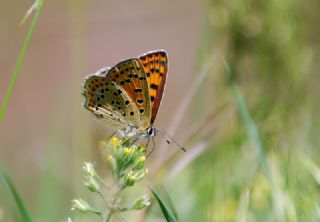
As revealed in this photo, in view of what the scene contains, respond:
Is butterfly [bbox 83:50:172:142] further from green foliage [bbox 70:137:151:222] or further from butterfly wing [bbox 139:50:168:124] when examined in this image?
green foliage [bbox 70:137:151:222]

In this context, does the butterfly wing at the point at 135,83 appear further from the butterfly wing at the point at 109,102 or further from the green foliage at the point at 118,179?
the green foliage at the point at 118,179

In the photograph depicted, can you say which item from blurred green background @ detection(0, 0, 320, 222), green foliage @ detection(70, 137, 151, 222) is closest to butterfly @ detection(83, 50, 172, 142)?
blurred green background @ detection(0, 0, 320, 222)

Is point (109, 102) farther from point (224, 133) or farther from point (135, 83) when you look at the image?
point (224, 133)

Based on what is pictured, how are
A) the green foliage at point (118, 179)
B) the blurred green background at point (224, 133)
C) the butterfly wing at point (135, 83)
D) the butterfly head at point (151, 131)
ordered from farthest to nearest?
the blurred green background at point (224, 133), the butterfly head at point (151, 131), the butterfly wing at point (135, 83), the green foliage at point (118, 179)

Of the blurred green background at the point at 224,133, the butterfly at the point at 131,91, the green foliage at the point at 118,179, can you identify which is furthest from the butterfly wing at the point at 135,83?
the green foliage at the point at 118,179

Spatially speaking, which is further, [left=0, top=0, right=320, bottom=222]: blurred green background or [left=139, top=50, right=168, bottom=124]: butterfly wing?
[left=0, top=0, right=320, bottom=222]: blurred green background

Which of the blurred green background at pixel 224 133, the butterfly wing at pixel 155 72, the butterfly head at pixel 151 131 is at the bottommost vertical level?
the blurred green background at pixel 224 133

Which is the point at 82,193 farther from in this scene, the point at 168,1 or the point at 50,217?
the point at 168,1

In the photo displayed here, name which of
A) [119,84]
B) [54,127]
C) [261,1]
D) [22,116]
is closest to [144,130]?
[119,84]
